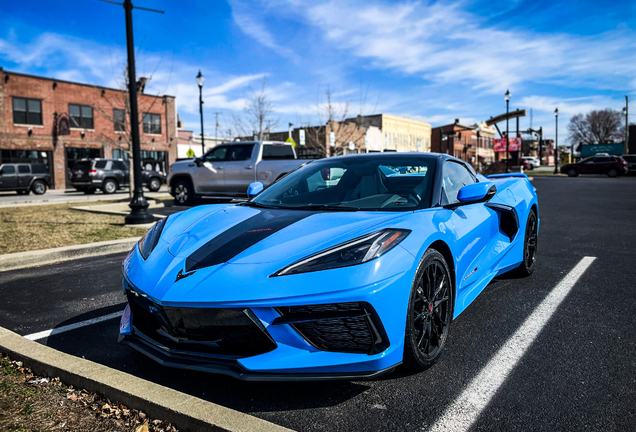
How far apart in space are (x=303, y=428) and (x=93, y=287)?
3.60 metres

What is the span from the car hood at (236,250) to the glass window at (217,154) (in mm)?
10584

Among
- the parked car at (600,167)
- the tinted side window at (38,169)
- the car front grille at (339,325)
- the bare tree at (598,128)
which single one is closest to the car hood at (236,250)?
the car front grille at (339,325)

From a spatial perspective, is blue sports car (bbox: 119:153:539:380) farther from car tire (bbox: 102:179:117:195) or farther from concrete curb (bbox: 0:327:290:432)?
car tire (bbox: 102:179:117:195)

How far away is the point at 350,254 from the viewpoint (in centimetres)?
246

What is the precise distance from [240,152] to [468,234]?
10735mm

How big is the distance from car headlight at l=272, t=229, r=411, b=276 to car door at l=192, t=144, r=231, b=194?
11.3 m

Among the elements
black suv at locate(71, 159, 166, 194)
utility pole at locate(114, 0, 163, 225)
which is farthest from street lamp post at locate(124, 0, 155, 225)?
black suv at locate(71, 159, 166, 194)

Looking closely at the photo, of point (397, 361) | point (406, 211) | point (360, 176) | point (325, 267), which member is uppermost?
point (360, 176)

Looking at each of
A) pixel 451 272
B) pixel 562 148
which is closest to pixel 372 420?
pixel 451 272

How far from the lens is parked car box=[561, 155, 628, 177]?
118ft

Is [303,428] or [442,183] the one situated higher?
[442,183]

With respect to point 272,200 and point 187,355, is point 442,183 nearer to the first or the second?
point 272,200

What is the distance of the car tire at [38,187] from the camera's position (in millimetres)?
26641

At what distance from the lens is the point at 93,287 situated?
4996 mm
